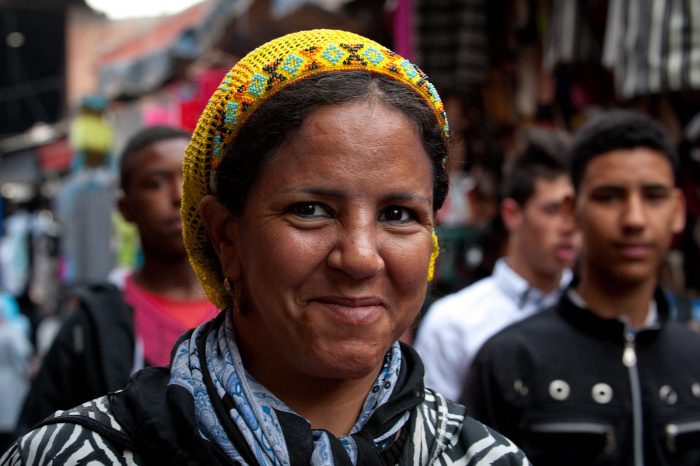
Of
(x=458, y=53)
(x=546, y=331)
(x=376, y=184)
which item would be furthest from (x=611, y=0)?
(x=376, y=184)

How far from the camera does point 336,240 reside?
133cm

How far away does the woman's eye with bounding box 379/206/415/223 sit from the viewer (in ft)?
4.58

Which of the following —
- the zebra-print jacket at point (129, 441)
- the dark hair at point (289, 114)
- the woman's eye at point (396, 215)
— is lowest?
the zebra-print jacket at point (129, 441)

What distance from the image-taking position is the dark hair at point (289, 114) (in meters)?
1.36

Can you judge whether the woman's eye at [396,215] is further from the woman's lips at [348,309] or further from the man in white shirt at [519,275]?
the man in white shirt at [519,275]

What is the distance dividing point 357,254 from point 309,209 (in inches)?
4.8

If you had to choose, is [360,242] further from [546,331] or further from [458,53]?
[458,53]

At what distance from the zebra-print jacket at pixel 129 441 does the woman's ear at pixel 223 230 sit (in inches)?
13.4

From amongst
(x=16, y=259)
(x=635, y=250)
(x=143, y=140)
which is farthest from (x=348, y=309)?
(x=16, y=259)

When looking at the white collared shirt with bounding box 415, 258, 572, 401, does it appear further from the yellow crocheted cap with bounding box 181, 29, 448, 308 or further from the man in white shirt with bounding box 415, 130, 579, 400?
the yellow crocheted cap with bounding box 181, 29, 448, 308

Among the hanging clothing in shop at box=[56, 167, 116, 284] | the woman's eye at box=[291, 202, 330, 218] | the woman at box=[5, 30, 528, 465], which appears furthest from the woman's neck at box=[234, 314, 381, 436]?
the hanging clothing in shop at box=[56, 167, 116, 284]

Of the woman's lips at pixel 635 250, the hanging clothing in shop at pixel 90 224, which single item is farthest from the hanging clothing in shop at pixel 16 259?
the woman's lips at pixel 635 250

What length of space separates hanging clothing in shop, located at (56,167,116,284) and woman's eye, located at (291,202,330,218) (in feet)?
23.7

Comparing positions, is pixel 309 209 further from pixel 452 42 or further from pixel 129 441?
pixel 452 42
